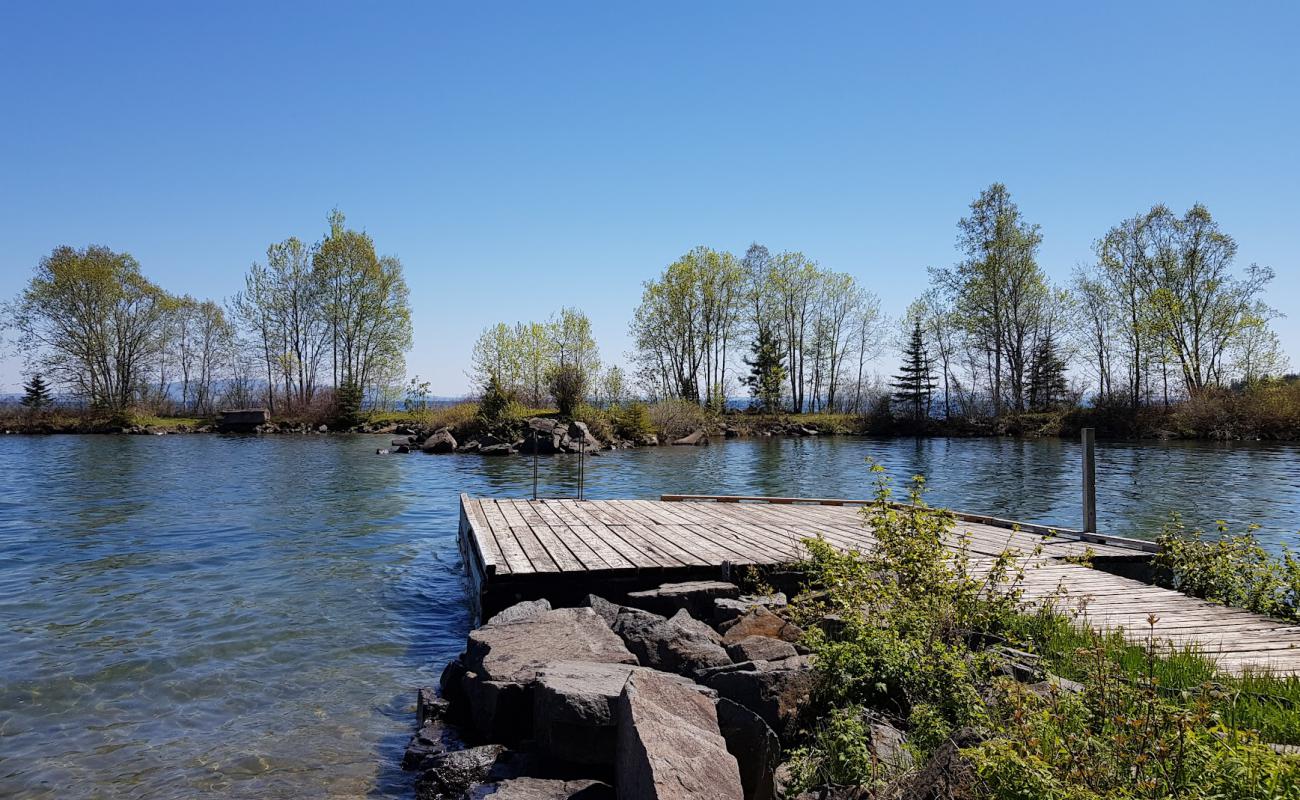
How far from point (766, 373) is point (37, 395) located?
156 ft

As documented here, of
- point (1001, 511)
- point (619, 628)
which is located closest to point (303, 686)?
point (619, 628)

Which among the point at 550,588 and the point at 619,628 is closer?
the point at 619,628

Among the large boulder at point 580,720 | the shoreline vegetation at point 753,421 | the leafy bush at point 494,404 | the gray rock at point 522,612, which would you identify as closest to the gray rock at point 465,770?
the large boulder at point 580,720

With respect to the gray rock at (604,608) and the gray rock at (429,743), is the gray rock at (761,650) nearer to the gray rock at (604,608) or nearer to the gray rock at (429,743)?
the gray rock at (604,608)

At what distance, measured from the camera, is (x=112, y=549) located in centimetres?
1223

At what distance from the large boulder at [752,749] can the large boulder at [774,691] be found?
1.49 ft

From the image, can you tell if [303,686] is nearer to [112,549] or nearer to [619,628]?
[619,628]

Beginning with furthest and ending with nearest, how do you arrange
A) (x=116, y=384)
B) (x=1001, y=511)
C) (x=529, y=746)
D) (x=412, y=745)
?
(x=116, y=384) < (x=1001, y=511) < (x=412, y=745) < (x=529, y=746)

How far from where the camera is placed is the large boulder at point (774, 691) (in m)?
4.61

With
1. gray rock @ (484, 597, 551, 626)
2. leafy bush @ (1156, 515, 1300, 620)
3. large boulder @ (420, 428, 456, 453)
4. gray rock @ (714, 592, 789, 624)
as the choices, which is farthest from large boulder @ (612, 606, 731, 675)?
large boulder @ (420, 428, 456, 453)

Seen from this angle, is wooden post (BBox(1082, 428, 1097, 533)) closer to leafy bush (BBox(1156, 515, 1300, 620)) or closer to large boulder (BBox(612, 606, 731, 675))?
leafy bush (BBox(1156, 515, 1300, 620))

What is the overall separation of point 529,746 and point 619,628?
171cm

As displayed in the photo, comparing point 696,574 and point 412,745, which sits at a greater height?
point 696,574

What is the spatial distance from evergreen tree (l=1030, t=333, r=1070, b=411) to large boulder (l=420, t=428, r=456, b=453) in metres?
36.2
